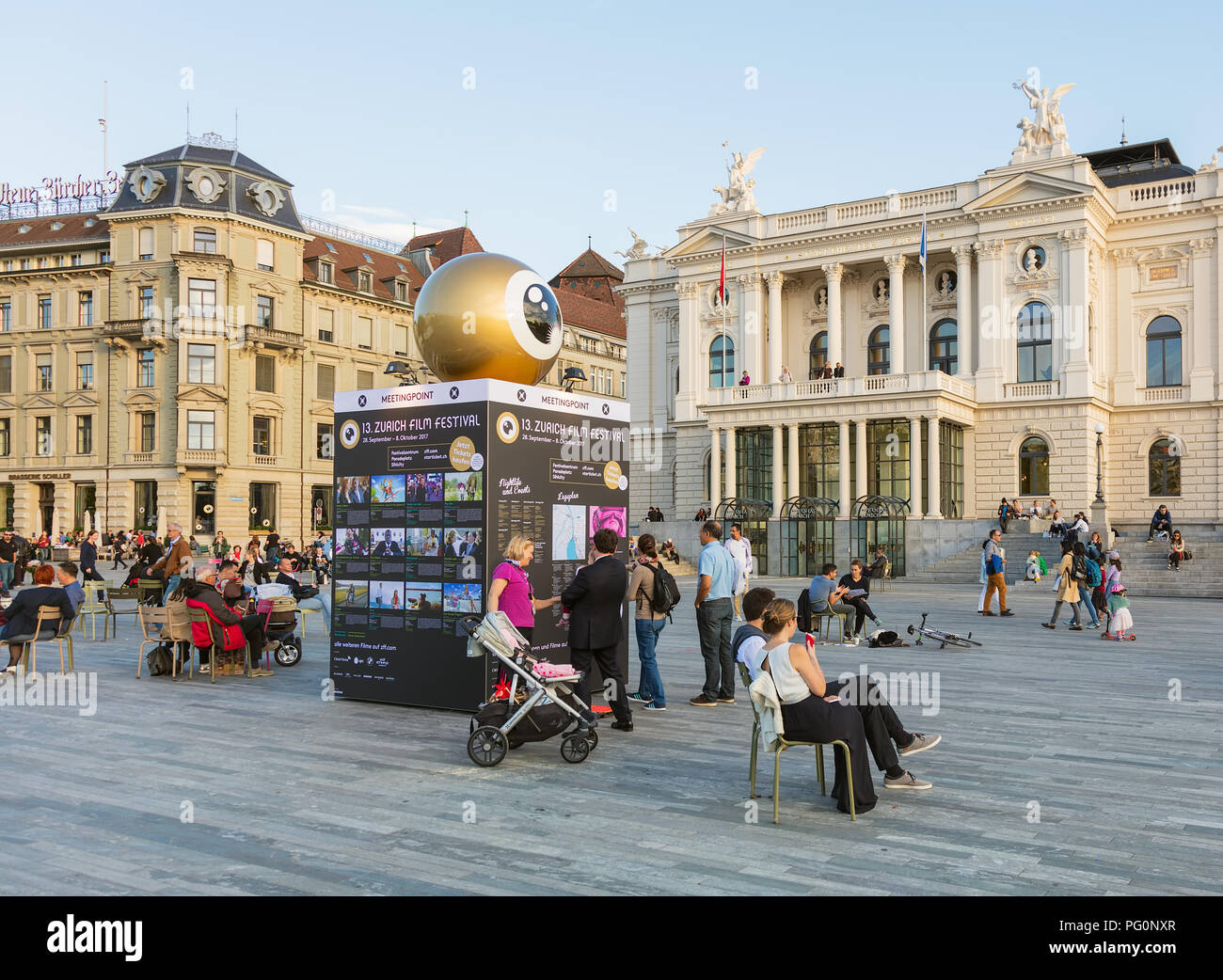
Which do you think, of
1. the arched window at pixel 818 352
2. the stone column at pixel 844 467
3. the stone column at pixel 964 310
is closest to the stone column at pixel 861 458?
the stone column at pixel 844 467

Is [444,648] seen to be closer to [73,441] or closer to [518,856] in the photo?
[518,856]

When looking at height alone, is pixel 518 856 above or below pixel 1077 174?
below

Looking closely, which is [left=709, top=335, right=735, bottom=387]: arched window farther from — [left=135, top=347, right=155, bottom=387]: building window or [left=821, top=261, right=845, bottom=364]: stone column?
[left=135, top=347, right=155, bottom=387]: building window

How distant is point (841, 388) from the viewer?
44438 mm

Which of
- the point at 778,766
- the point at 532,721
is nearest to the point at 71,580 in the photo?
the point at 532,721

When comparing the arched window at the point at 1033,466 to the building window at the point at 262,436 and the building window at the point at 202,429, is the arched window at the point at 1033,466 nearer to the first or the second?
the building window at the point at 262,436

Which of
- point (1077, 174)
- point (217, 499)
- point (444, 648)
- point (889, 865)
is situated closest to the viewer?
point (889, 865)

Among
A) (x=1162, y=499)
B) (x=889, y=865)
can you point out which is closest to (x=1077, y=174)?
(x=1162, y=499)

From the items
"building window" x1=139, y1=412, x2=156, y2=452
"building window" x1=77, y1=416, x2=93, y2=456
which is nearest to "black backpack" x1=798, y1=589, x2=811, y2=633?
"building window" x1=139, y1=412, x2=156, y2=452

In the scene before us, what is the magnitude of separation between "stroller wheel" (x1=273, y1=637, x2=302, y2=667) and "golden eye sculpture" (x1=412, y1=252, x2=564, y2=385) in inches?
228

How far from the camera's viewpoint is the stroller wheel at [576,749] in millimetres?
8680

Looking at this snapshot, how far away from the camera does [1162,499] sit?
149ft

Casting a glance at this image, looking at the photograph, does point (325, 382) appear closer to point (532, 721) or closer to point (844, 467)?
point (844, 467)
